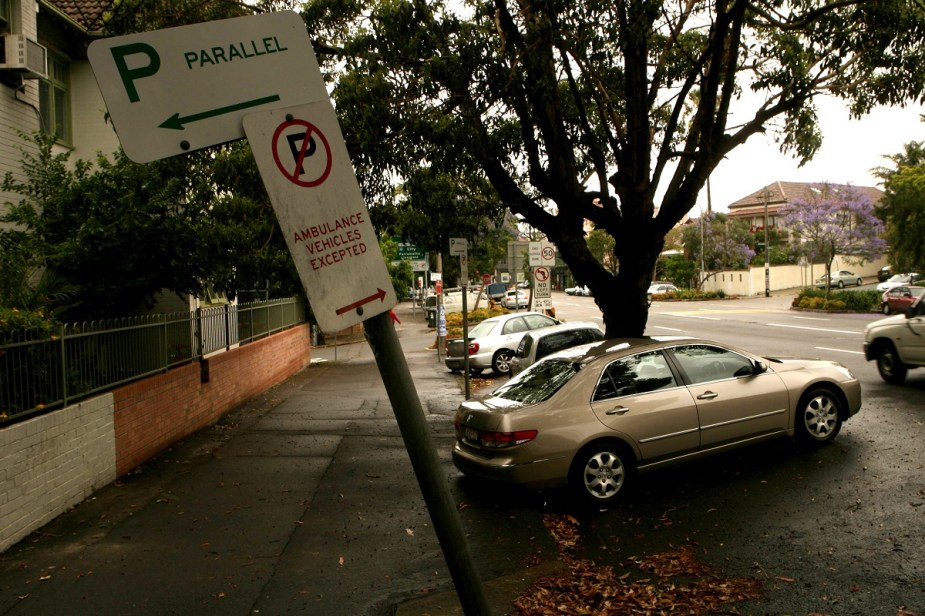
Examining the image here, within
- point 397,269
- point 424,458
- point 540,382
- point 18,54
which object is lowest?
point 540,382

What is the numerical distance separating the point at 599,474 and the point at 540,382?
124 cm

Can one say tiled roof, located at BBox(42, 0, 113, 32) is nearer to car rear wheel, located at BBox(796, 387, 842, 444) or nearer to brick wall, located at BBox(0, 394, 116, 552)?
brick wall, located at BBox(0, 394, 116, 552)

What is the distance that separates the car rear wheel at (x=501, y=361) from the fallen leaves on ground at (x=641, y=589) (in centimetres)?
1341

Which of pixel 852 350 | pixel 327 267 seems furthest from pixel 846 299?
pixel 327 267

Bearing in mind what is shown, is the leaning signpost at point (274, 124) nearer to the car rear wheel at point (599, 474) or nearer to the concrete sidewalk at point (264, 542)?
the concrete sidewalk at point (264, 542)

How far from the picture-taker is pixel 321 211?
2023 millimetres

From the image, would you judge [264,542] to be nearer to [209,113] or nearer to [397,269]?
[209,113]

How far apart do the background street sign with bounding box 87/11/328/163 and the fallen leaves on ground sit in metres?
3.77

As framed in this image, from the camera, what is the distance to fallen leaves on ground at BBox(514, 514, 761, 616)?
4855mm

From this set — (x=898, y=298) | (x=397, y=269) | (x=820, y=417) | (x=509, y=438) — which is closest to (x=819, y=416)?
(x=820, y=417)

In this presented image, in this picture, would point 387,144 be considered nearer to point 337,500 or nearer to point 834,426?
point 337,500

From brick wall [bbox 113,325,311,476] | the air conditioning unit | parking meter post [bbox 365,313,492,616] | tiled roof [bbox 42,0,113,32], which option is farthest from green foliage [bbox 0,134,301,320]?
parking meter post [bbox 365,313,492,616]

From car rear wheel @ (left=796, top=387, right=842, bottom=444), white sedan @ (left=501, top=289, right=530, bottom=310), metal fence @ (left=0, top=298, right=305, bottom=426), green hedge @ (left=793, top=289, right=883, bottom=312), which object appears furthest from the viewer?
white sedan @ (left=501, top=289, right=530, bottom=310)

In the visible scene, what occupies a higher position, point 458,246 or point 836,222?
point 836,222
